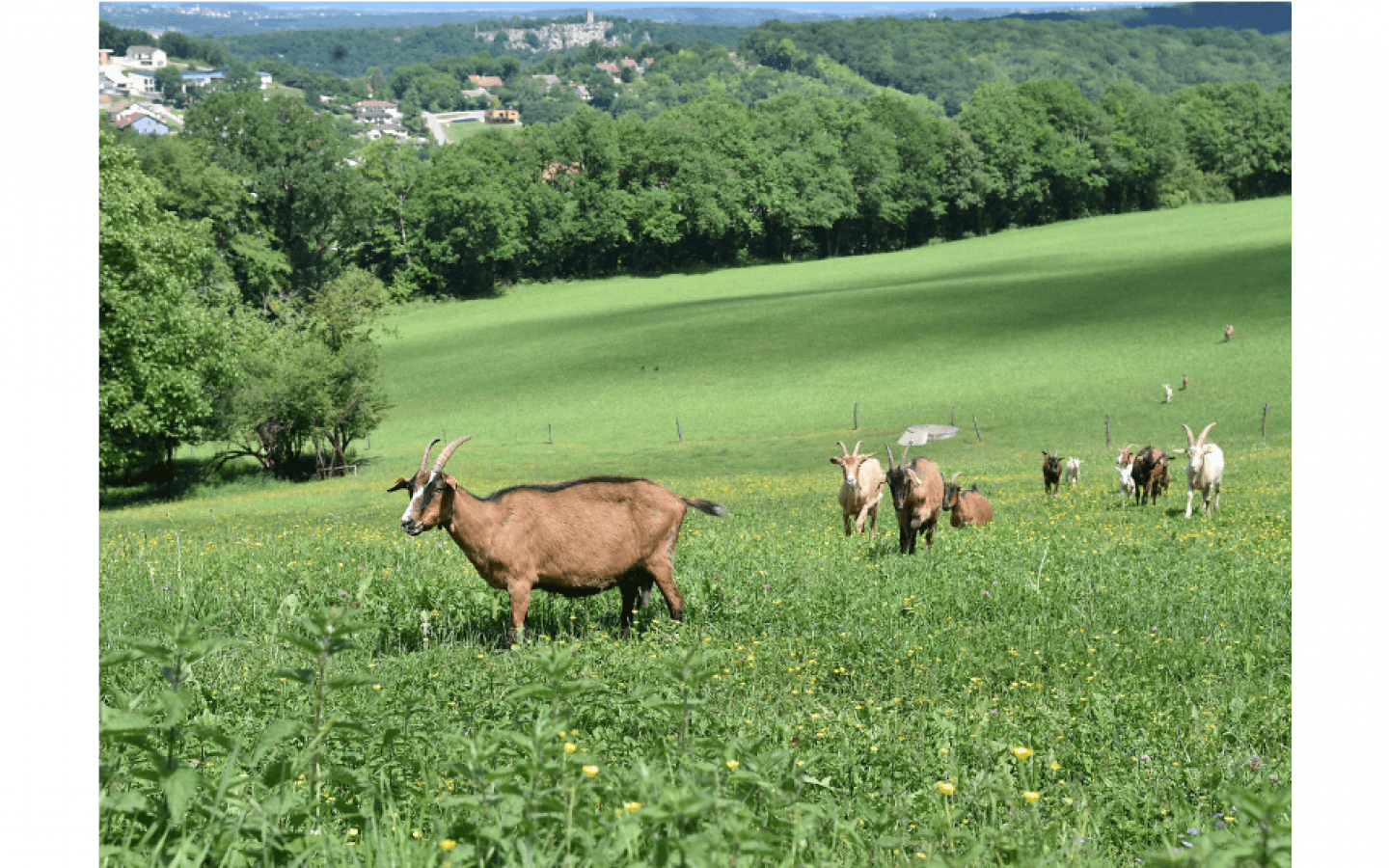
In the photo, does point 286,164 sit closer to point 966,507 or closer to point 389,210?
point 389,210

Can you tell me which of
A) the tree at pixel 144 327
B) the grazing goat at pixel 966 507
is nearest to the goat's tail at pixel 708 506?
the grazing goat at pixel 966 507

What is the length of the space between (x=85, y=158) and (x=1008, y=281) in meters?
81.0

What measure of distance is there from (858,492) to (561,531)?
10086 mm

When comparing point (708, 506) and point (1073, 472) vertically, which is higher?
point (708, 506)

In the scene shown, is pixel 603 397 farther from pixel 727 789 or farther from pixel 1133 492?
pixel 727 789

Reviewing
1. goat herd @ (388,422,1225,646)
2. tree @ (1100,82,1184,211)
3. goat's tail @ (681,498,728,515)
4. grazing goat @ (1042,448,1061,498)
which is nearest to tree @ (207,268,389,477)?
grazing goat @ (1042,448,1061,498)

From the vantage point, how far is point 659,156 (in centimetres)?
11469

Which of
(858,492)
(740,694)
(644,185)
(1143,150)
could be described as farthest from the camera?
(1143,150)

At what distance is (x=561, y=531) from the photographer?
10.5 metres

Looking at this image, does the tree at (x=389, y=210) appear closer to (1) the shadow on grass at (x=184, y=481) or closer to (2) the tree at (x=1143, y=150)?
Result: (1) the shadow on grass at (x=184, y=481)

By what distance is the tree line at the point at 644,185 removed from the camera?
81750 millimetres

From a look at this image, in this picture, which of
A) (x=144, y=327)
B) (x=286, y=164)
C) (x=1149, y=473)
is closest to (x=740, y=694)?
(x=1149, y=473)

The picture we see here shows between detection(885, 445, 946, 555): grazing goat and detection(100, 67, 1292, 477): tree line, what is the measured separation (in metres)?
38.0

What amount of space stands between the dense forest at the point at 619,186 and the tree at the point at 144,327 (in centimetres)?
753
